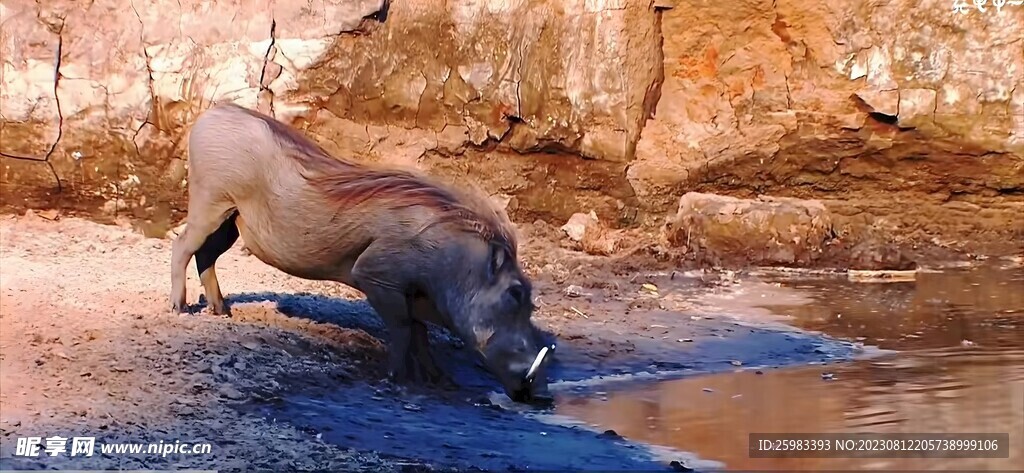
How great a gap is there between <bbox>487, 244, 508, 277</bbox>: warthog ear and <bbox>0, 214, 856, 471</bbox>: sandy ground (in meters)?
0.61

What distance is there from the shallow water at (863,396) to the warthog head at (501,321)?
27 centimetres

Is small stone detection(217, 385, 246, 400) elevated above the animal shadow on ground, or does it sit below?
below

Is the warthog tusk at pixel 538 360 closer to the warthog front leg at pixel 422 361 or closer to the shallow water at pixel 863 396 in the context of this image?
the shallow water at pixel 863 396

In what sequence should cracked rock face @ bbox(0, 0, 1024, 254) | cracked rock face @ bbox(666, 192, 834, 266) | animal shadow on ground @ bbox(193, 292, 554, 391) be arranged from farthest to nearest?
cracked rock face @ bbox(0, 0, 1024, 254), cracked rock face @ bbox(666, 192, 834, 266), animal shadow on ground @ bbox(193, 292, 554, 391)

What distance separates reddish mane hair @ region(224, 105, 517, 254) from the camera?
554cm

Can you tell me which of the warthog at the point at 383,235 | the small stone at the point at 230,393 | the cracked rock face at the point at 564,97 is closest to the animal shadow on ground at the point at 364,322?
the warthog at the point at 383,235

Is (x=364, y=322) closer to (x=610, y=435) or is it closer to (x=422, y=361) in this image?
(x=422, y=361)

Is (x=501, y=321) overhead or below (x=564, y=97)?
below

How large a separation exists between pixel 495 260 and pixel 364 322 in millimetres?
1520

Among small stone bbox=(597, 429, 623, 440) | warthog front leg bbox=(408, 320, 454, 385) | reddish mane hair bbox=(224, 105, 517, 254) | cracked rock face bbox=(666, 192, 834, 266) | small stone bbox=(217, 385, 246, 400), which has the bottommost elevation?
small stone bbox=(597, 429, 623, 440)

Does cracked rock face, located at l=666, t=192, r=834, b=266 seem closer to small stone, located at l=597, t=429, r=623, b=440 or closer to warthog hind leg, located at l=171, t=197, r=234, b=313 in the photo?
warthog hind leg, located at l=171, t=197, r=234, b=313

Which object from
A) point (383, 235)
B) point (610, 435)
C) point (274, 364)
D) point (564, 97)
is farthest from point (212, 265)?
point (564, 97)

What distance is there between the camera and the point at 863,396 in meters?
5.57

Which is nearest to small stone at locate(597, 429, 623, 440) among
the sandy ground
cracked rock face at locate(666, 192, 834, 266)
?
the sandy ground
